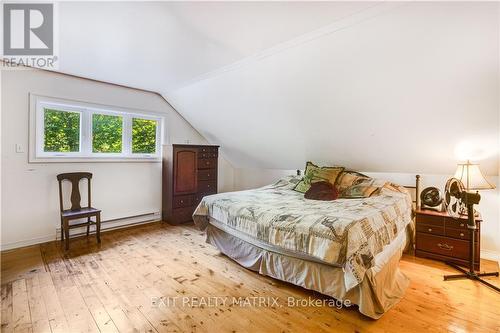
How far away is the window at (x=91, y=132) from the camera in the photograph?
11.1 ft

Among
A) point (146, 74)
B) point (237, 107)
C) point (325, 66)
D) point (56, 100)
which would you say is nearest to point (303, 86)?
point (325, 66)

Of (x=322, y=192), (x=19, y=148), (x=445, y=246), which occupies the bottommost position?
(x=445, y=246)

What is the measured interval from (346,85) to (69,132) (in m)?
3.81

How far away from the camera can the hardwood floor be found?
1757 millimetres

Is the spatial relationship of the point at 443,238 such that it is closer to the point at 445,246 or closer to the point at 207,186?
the point at 445,246

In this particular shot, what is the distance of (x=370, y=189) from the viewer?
3.17 meters

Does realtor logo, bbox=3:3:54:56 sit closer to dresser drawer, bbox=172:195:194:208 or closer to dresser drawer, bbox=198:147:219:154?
dresser drawer, bbox=198:147:219:154

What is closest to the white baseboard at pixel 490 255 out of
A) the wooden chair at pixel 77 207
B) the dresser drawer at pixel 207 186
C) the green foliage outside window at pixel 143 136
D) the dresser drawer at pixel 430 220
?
the dresser drawer at pixel 430 220

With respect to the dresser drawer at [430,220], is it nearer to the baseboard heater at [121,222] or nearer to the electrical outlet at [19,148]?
the baseboard heater at [121,222]

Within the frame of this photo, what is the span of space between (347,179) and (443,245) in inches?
50.9

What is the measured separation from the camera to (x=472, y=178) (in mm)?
2688

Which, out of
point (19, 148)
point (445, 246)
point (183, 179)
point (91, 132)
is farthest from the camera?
point (183, 179)

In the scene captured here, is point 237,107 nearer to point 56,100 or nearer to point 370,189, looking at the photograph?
point 370,189

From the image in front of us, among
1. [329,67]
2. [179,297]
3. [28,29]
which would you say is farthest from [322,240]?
[28,29]
